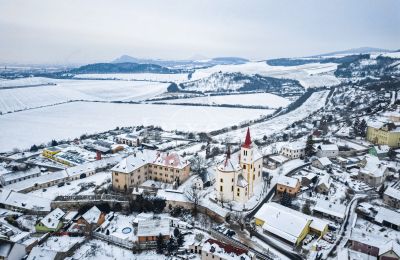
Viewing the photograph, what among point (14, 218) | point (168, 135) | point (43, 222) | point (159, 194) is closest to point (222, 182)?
point (159, 194)

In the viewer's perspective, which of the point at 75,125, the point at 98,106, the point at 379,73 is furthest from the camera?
the point at 379,73

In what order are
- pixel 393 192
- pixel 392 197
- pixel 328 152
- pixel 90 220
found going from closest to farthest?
1. pixel 90 220
2. pixel 392 197
3. pixel 393 192
4. pixel 328 152

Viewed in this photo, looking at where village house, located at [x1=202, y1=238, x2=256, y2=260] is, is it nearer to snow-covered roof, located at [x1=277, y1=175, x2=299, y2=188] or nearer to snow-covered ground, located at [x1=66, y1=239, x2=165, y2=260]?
snow-covered ground, located at [x1=66, y1=239, x2=165, y2=260]

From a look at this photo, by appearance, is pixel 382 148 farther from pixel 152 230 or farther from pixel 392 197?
pixel 152 230

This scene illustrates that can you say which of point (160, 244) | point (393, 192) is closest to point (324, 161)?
point (393, 192)

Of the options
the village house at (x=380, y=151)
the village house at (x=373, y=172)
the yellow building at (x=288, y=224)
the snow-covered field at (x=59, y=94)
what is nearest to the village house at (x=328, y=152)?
the village house at (x=380, y=151)

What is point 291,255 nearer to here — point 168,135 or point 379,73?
point 168,135
